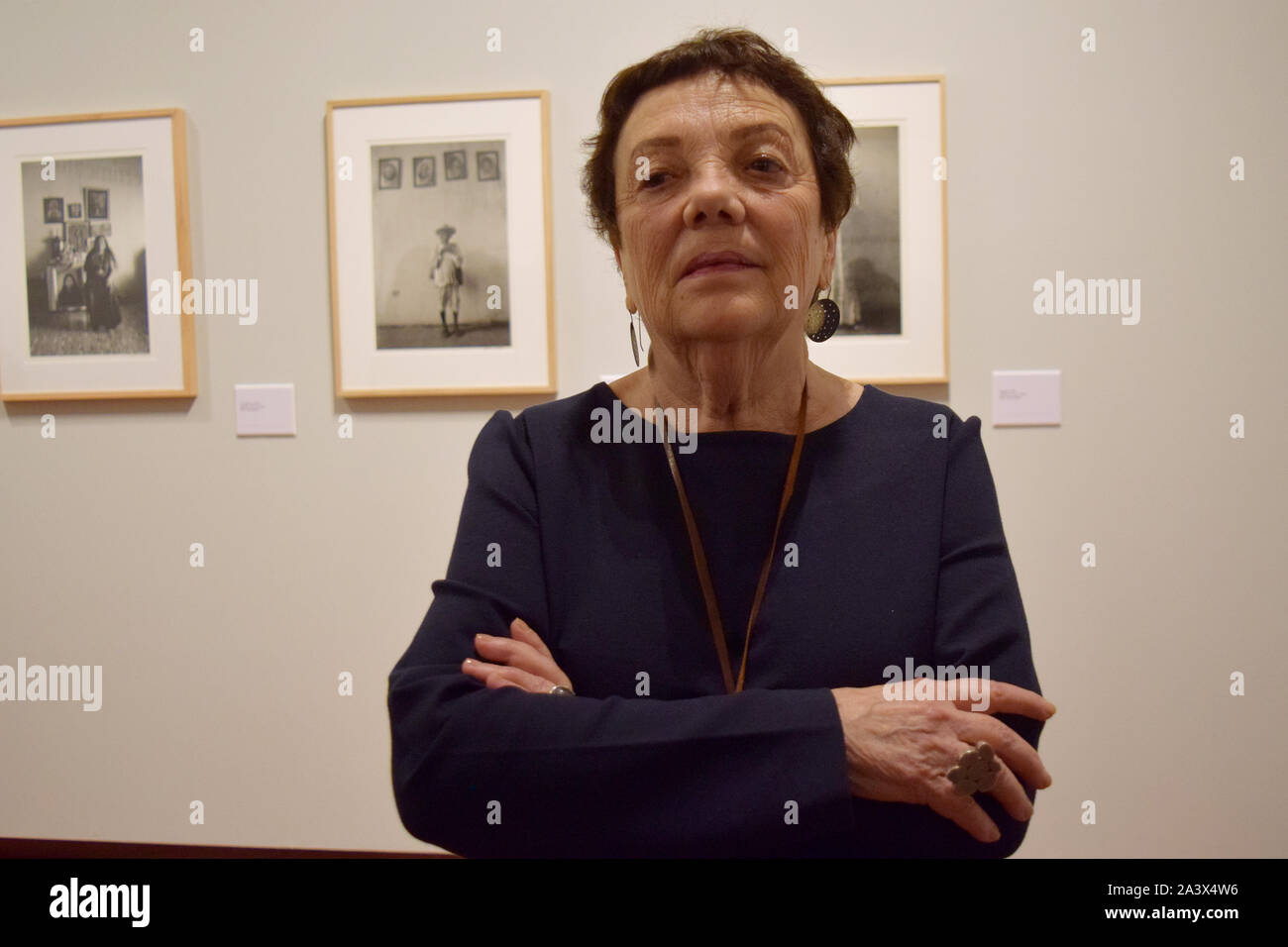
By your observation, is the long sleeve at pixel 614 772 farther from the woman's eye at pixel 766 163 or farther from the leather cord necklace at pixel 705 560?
the woman's eye at pixel 766 163

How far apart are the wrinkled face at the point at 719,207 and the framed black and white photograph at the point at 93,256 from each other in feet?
4.76

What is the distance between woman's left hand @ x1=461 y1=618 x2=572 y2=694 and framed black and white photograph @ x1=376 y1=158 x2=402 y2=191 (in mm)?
1289

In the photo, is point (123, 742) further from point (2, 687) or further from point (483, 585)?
point (483, 585)

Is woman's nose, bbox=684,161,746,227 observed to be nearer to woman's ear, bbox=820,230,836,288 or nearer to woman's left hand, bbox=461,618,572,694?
woman's ear, bbox=820,230,836,288

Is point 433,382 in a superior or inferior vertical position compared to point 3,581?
superior

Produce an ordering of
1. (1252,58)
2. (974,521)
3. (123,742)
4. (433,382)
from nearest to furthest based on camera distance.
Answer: (974,521), (1252,58), (433,382), (123,742)

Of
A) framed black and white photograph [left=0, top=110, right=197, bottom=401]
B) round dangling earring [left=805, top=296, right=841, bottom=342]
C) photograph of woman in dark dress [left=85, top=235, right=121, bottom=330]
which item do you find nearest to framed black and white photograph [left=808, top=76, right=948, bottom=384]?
round dangling earring [left=805, top=296, right=841, bottom=342]

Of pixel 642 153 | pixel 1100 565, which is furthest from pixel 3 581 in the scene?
pixel 1100 565

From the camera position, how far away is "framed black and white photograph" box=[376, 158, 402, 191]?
5.89 feet

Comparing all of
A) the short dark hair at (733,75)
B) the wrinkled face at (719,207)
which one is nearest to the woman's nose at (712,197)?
the wrinkled face at (719,207)

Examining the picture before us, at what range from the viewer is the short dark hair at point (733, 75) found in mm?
995

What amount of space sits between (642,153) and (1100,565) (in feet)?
4.74

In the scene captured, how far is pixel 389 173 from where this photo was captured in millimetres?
1799
